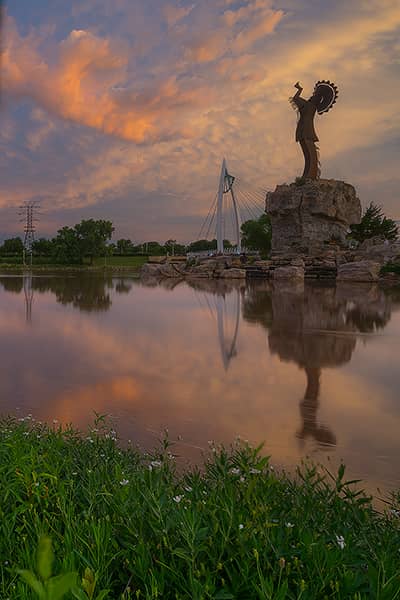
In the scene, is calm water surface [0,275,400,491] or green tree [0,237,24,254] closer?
calm water surface [0,275,400,491]

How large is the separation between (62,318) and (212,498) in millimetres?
13613

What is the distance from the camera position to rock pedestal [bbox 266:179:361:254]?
162 feet

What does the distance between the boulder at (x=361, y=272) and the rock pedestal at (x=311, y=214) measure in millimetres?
10024

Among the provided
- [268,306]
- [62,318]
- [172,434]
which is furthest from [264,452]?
[268,306]

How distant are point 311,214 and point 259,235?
1215 inches

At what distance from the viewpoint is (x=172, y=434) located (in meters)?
5.35

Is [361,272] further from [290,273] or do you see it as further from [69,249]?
[69,249]

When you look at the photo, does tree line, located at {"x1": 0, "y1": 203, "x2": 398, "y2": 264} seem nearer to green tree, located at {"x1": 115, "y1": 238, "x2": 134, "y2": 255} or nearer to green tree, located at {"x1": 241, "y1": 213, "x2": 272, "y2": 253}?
green tree, located at {"x1": 241, "y1": 213, "x2": 272, "y2": 253}

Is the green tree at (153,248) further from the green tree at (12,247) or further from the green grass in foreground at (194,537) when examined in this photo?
the green grass in foreground at (194,537)

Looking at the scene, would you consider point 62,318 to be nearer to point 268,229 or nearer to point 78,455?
point 78,455

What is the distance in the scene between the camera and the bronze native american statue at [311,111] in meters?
51.2

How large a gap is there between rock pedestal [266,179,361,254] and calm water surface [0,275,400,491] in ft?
117

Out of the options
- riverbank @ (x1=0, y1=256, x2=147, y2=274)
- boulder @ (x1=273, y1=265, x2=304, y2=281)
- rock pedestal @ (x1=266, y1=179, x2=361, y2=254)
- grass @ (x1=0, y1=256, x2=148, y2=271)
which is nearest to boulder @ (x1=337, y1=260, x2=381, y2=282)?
boulder @ (x1=273, y1=265, x2=304, y2=281)

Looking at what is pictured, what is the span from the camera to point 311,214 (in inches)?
1954
